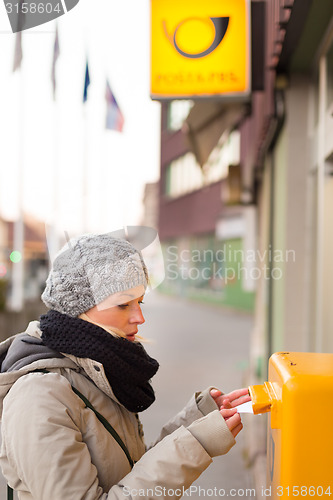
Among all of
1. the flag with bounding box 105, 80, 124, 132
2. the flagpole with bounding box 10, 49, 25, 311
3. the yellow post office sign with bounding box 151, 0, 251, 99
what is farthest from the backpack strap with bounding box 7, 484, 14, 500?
the flagpole with bounding box 10, 49, 25, 311

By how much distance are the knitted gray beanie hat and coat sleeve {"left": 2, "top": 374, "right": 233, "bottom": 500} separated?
0.69ft

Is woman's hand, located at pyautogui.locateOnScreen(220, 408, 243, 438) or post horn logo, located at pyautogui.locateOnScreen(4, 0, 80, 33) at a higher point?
post horn logo, located at pyautogui.locateOnScreen(4, 0, 80, 33)

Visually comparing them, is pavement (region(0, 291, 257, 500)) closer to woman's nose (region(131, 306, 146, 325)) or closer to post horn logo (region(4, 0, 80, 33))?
woman's nose (region(131, 306, 146, 325))

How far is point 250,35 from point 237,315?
51.3 ft

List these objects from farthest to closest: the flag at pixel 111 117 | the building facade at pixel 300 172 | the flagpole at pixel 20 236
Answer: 1. the flagpole at pixel 20 236
2. the flag at pixel 111 117
3. the building facade at pixel 300 172

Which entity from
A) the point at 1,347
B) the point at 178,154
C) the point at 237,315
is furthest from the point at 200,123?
the point at 178,154

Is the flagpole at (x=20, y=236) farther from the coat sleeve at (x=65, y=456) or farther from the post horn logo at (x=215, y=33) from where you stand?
the coat sleeve at (x=65, y=456)

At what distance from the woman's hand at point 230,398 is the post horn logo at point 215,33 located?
2.24m

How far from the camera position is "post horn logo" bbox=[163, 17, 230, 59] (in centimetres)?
326

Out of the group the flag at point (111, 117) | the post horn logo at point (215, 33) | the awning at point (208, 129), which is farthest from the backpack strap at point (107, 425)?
the flag at point (111, 117)

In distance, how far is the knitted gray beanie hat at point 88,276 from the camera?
1.49m

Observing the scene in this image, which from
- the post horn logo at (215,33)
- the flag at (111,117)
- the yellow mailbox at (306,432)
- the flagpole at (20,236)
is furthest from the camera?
the flagpole at (20,236)

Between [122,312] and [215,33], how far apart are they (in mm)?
2303

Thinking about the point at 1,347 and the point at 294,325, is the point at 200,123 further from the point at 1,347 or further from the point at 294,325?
the point at 1,347
